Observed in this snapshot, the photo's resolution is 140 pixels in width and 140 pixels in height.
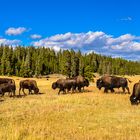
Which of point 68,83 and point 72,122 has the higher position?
point 68,83

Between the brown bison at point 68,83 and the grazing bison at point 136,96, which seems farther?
the brown bison at point 68,83

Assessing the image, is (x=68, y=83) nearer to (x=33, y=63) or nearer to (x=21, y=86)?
(x=21, y=86)

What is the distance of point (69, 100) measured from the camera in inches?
1139

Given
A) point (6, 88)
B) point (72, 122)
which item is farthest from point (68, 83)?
point (72, 122)

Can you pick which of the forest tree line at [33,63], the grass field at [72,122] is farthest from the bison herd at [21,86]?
the forest tree line at [33,63]

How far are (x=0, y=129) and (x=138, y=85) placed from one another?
559 inches

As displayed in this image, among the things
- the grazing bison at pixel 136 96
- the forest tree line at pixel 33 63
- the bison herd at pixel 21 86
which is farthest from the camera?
the forest tree line at pixel 33 63

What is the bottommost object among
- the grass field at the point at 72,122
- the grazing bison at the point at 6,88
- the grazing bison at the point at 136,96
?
the grass field at the point at 72,122

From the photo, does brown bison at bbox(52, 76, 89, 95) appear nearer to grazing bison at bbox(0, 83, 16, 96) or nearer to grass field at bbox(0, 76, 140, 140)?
grazing bison at bbox(0, 83, 16, 96)

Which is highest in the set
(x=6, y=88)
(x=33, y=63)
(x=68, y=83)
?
(x=33, y=63)

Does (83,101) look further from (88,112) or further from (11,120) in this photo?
(11,120)

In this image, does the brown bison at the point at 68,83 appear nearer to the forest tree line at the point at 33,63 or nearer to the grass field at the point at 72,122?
the grass field at the point at 72,122

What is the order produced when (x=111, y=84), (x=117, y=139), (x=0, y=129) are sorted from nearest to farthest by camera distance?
(x=117, y=139), (x=0, y=129), (x=111, y=84)

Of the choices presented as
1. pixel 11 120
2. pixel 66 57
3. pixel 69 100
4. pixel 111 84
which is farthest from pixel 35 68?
pixel 11 120
